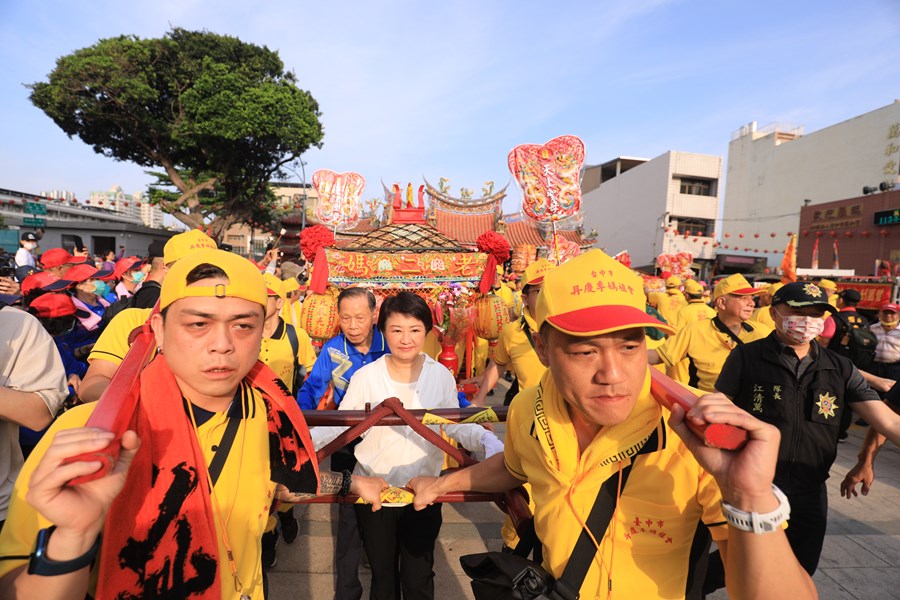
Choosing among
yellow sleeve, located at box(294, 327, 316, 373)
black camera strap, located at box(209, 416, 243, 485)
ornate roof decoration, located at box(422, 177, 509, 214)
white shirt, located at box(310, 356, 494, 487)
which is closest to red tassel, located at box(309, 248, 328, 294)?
yellow sleeve, located at box(294, 327, 316, 373)

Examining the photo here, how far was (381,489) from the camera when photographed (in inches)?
67.5

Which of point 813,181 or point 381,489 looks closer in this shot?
point 381,489

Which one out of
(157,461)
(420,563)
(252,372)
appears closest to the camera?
(157,461)

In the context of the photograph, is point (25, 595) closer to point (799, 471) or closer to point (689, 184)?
point (799, 471)

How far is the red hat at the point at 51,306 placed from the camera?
3561 mm

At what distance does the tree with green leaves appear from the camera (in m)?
20.0

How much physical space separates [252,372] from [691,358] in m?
3.77

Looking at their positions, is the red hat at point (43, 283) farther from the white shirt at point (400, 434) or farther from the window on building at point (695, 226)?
the window on building at point (695, 226)

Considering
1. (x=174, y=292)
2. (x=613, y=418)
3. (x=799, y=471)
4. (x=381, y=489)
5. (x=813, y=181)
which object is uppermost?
(x=813, y=181)

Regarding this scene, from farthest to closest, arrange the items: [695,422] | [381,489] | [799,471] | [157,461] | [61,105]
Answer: [61,105]
[799,471]
[381,489]
[157,461]
[695,422]

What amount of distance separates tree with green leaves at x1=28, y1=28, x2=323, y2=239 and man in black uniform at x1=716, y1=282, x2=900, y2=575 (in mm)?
22798

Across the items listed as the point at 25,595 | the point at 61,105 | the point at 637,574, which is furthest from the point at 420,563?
the point at 61,105

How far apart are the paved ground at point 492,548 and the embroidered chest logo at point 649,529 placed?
1928 millimetres

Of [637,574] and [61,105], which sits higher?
[61,105]
